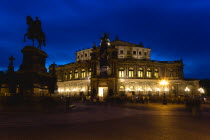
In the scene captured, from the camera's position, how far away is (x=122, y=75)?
63.4m

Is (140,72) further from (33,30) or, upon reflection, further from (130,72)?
(33,30)

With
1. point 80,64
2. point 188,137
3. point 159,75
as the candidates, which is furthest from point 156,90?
point 188,137

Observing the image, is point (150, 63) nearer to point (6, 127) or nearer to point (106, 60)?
point (106, 60)

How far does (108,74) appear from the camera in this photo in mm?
58188

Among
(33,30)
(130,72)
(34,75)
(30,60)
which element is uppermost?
(33,30)

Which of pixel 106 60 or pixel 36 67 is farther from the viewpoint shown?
pixel 106 60

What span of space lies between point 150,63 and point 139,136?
60212 mm

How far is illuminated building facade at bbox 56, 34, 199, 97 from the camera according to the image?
57625mm

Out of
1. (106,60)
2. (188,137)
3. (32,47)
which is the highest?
(106,60)

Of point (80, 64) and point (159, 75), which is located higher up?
point (80, 64)

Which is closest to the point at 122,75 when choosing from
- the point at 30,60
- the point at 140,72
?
the point at 140,72

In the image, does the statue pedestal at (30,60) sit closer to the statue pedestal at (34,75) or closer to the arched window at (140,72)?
the statue pedestal at (34,75)

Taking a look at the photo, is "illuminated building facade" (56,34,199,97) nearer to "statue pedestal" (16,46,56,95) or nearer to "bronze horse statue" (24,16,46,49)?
"statue pedestal" (16,46,56,95)

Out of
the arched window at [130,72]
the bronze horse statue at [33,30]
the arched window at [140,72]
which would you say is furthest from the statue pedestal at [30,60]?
the arched window at [140,72]
